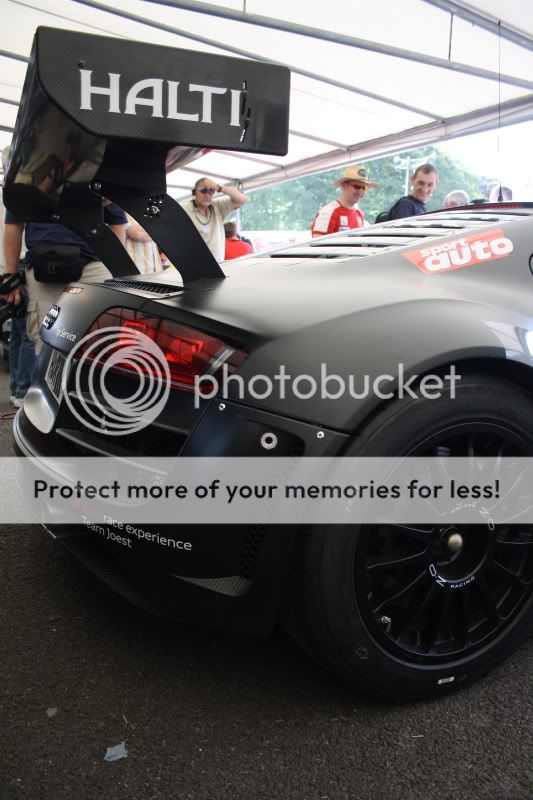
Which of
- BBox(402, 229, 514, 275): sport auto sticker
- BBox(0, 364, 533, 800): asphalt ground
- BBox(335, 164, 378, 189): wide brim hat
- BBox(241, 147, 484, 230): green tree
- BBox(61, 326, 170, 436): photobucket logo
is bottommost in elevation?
BBox(0, 364, 533, 800): asphalt ground

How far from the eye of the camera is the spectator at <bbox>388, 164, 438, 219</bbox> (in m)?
5.07

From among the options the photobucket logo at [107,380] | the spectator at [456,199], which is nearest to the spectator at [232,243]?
the spectator at [456,199]

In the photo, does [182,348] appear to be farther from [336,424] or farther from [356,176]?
[356,176]

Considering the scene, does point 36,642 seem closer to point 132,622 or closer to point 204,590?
point 132,622

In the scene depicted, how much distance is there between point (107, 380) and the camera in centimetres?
179

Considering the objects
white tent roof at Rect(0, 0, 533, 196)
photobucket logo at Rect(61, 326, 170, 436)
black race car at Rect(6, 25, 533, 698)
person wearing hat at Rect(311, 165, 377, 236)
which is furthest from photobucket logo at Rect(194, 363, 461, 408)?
white tent roof at Rect(0, 0, 533, 196)

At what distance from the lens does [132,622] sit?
2.07m

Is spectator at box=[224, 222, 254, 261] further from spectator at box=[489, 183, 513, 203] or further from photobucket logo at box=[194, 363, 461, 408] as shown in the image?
photobucket logo at box=[194, 363, 461, 408]

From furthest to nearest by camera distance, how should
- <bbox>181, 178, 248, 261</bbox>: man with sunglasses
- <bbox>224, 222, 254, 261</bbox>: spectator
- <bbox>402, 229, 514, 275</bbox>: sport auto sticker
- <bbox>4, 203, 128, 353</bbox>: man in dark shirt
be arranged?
<bbox>224, 222, 254, 261</bbox>: spectator, <bbox>181, 178, 248, 261</bbox>: man with sunglasses, <bbox>4, 203, 128, 353</bbox>: man in dark shirt, <bbox>402, 229, 514, 275</bbox>: sport auto sticker

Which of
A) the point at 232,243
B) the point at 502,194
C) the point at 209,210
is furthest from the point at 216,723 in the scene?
the point at 232,243

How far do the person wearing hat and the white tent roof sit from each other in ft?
6.54

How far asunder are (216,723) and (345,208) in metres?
4.44

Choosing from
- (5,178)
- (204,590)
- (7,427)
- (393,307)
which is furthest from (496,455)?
(7,427)

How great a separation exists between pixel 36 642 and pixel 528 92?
7.29 meters
